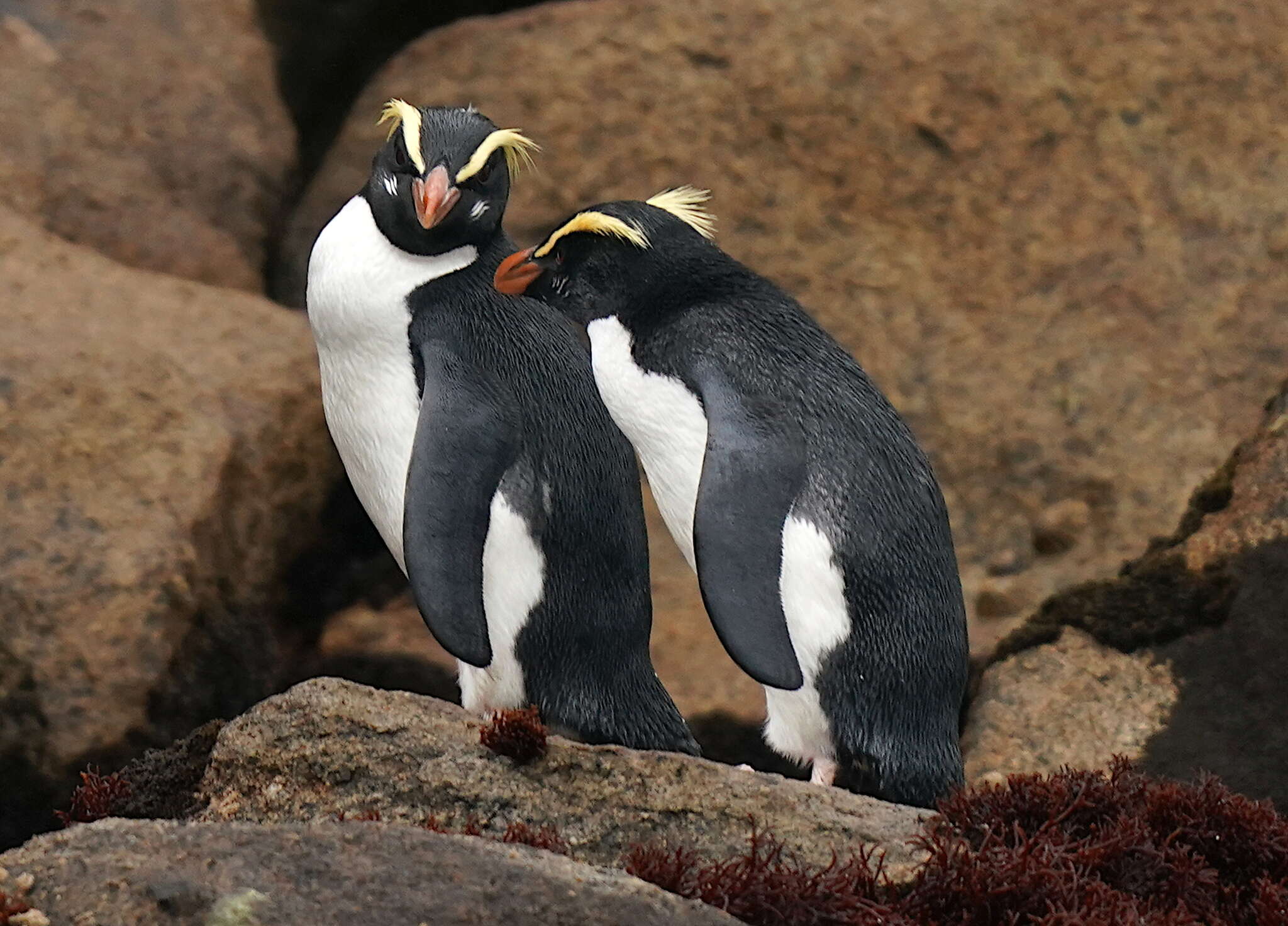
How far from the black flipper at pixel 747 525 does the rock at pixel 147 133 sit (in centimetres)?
342

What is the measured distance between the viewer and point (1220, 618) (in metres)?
4.65

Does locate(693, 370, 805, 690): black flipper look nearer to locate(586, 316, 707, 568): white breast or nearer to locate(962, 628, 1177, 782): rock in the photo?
locate(586, 316, 707, 568): white breast

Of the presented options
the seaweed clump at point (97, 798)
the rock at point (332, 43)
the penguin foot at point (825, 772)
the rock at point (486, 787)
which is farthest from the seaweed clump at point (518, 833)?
the rock at point (332, 43)

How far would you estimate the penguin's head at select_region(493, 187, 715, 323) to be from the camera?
3.49 m

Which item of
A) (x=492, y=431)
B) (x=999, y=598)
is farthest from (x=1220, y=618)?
(x=492, y=431)

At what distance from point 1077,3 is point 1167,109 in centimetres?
50

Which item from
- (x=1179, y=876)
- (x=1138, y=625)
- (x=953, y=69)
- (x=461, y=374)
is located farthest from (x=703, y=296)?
(x=953, y=69)

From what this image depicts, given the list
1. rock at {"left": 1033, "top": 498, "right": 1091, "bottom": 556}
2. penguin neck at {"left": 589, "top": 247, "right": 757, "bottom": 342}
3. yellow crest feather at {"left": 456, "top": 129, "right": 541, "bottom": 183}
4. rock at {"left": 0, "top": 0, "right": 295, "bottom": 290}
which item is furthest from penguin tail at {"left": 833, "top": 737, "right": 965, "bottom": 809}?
rock at {"left": 0, "top": 0, "right": 295, "bottom": 290}

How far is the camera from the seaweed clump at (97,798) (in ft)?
10.9

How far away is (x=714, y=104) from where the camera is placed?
6.23 meters

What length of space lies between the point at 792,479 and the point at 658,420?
0.31 metres

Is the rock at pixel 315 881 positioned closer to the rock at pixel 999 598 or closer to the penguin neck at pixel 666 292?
the penguin neck at pixel 666 292

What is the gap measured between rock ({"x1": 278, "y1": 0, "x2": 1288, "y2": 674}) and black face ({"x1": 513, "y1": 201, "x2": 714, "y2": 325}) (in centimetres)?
244

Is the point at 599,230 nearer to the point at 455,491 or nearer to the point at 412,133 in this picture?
the point at 412,133
